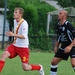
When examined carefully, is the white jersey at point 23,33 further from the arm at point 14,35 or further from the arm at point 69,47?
the arm at point 69,47

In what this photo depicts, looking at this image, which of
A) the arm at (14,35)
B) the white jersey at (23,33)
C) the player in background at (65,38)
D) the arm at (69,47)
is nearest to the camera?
the arm at (14,35)

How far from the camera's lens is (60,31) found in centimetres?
1019

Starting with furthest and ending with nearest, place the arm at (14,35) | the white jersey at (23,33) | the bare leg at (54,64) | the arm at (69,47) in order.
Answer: the bare leg at (54,64), the white jersey at (23,33), the arm at (69,47), the arm at (14,35)

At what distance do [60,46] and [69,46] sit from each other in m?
0.81

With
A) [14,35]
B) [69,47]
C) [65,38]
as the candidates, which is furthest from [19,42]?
[69,47]

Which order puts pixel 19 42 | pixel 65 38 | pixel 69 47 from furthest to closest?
pixel 19 42 → pixel 65 38 → pixel 69 47

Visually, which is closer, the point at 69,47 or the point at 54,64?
the point at 69,47

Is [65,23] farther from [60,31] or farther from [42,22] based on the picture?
A: [42,22]

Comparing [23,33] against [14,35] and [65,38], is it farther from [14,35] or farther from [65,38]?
[65,38]

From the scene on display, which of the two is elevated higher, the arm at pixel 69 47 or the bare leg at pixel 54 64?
the arm at pixel 69 47

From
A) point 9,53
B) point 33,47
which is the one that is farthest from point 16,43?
point 33,47

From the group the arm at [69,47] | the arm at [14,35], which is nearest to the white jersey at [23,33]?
the arm at [14,35]

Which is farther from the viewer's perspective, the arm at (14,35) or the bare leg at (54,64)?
the bare leg at (54,64)

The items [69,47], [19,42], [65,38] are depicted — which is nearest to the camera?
[69,47]
